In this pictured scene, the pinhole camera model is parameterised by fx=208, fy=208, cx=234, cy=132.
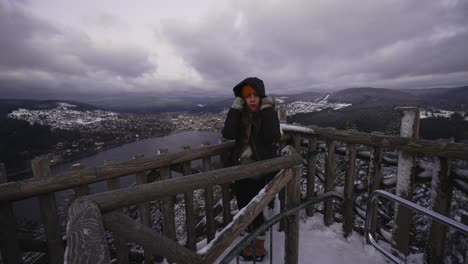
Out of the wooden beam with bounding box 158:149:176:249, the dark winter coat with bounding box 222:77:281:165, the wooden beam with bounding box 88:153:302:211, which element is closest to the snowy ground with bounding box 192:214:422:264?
the wooden beam with bounding box 158:149:176:249

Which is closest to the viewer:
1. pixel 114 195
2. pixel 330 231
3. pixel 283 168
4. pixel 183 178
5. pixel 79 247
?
pixel 79 247

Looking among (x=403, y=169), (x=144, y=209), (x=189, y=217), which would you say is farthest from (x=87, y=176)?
(x=403, y=169)

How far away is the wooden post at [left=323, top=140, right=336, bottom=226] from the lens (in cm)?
303

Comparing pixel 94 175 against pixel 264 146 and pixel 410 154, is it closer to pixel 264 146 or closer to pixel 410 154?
pixel 264 146

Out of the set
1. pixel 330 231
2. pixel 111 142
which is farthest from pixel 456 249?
pixel 111 142

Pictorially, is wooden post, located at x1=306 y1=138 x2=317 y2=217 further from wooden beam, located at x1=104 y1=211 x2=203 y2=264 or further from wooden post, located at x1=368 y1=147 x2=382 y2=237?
wooden beam, located at x1=104 y1=211 x2=203 y2=264

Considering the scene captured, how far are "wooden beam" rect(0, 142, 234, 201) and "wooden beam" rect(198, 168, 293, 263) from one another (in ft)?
3.41

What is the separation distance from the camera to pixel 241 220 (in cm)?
189

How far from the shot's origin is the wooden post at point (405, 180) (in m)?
2.19

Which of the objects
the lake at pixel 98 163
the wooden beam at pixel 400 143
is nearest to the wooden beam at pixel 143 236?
the wooden beam at pixel 400 143

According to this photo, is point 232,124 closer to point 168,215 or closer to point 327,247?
point 168,215

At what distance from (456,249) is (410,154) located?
391 cm

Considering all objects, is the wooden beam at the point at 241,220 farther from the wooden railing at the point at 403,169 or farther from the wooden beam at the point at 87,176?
the wooden railing at the point at 403,169

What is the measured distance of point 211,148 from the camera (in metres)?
2.78
